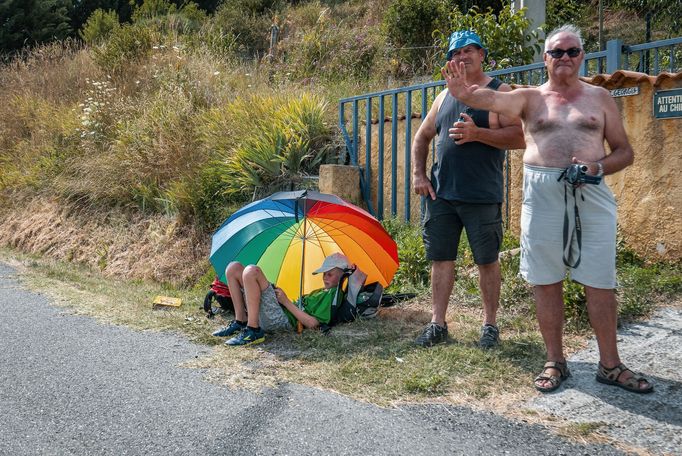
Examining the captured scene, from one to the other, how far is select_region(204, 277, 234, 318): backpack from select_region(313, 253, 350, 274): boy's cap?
34.7 inches

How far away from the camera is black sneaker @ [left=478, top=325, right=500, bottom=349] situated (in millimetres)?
4727

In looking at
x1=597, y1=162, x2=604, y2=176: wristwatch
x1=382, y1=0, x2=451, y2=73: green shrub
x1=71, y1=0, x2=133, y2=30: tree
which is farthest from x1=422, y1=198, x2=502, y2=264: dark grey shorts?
x1=71, y1=0, x2=133, y2=30: tree

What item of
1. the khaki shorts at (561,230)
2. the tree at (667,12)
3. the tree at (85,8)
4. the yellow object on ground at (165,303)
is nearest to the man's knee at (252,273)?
the yellow object on ground at (165,303)

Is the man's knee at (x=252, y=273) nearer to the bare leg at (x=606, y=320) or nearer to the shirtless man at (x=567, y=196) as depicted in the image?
the shirtless man at (x=567, y=196)

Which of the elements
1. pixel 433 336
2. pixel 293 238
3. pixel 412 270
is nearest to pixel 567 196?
pixel 433 336

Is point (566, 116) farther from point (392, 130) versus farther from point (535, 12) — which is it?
point (535, 12)

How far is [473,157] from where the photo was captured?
15.6 ft

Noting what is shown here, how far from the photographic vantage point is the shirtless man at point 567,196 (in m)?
3.92

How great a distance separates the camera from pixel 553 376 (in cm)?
404

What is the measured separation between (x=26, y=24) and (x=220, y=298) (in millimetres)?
17841

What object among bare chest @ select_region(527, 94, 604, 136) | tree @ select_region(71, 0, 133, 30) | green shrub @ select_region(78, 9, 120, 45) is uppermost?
tree @ select_region(71, 0, 133, 30)

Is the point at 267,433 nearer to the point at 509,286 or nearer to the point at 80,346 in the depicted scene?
the point at 80,346

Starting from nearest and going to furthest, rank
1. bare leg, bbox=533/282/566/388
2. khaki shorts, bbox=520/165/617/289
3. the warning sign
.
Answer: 1. khaki shorts, bbox=520/165/617/289
2. bare leg, bbox=533/282/566/388
3. the warning sign

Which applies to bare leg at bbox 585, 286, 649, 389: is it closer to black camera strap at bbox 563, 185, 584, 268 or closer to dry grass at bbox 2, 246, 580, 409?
black camera strap at bbox 563, 185, 584, 268
